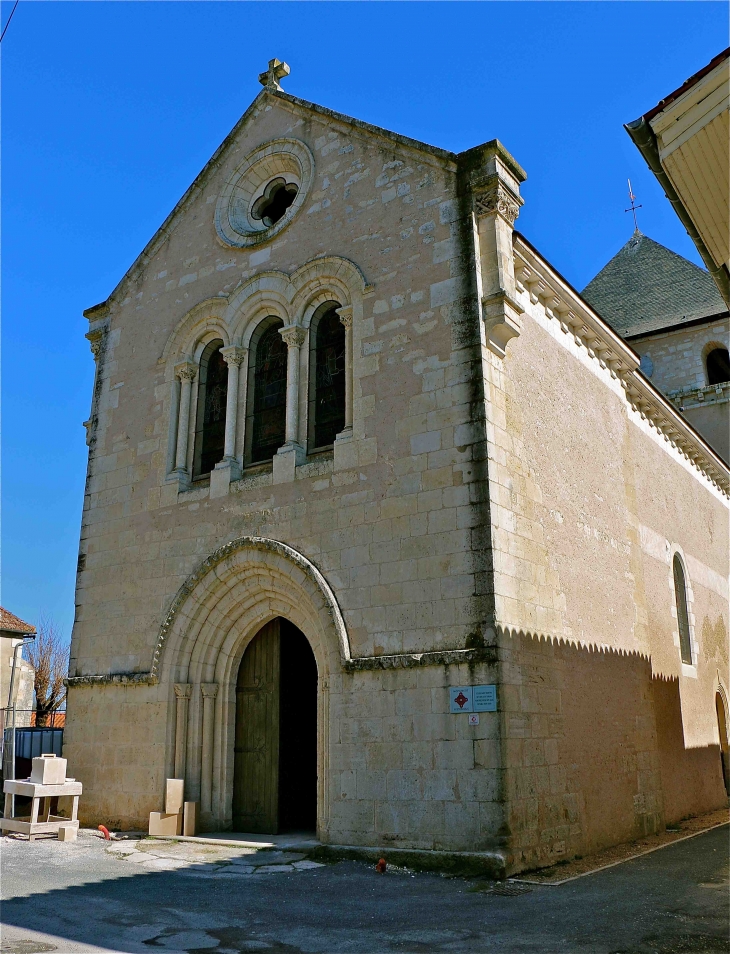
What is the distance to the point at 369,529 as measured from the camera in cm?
961

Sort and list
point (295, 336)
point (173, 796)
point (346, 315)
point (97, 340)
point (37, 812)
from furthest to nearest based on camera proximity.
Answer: point (97, 340) → point (295, 336) → point (346, 315) → point (173, 796) → point (37, 812)

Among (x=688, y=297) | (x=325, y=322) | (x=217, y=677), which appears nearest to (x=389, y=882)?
(x=217, y=677)

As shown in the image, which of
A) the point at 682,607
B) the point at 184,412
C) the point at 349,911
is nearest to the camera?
the point at 349,911

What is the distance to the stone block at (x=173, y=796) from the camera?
400 inches

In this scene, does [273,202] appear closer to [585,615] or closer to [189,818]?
[585,615]

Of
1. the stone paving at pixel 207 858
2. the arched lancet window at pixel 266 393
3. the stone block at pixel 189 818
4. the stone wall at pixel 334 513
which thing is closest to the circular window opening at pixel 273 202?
the stone wall at pixel 334 513

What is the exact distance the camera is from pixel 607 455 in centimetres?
1253

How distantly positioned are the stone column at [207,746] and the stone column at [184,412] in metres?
2.95

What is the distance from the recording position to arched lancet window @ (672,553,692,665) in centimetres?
1469

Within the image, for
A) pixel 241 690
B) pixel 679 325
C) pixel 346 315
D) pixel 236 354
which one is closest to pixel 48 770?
pixel 241 690

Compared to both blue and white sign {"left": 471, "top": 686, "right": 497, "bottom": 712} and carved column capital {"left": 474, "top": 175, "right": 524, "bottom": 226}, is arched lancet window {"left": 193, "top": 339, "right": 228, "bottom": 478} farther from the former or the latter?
blue and white sign {"left": 471, "top": 686, "right": 497, "bottom": 712}

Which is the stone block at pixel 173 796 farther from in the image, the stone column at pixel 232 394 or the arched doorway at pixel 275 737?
the stone column at pixel 232 394

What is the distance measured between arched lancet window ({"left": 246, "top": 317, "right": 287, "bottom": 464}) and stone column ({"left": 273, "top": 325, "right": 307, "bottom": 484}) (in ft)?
1.01

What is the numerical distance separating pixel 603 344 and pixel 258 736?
7458mm
